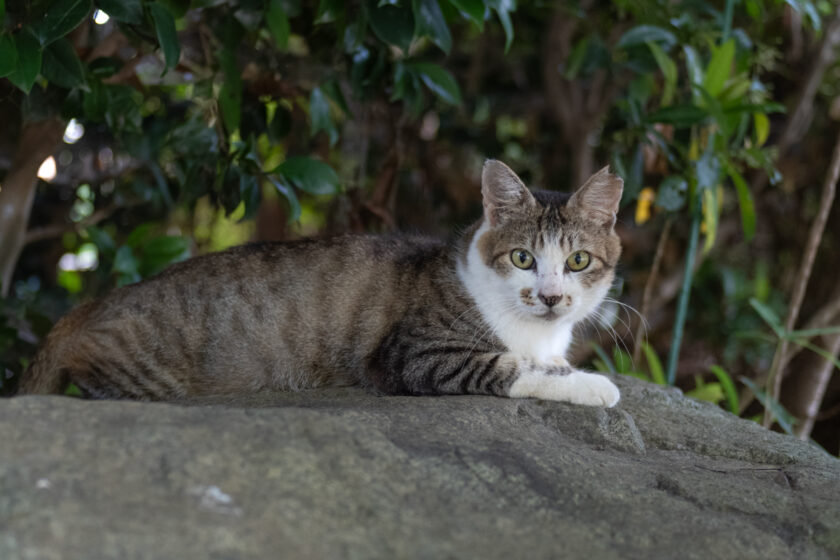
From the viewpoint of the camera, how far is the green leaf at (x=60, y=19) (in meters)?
2.59

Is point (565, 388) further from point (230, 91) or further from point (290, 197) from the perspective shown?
point (230, 91)

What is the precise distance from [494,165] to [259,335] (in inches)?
42.8

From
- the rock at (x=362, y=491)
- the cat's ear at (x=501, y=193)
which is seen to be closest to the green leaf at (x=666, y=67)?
the cat's ear at (x=501, y=193)

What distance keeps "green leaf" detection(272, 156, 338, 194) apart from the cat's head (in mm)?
624

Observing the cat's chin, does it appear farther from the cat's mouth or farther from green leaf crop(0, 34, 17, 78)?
green leaf crop(0, 34, 17, 78)

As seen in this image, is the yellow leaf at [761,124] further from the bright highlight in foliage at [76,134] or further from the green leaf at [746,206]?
the bright highlight in foliage at [76,134]

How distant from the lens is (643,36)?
3910 millimetres

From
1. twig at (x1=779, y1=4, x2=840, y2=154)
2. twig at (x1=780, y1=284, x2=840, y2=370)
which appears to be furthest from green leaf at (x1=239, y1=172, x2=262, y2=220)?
twig at (x1=779, y1=4, x2=840, y2=154)

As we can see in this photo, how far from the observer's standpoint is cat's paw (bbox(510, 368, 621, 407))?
2863 millimetres

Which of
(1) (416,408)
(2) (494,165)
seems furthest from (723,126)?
(1) (416,408)

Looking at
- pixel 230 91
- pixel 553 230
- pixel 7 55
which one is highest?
pixel 7 55

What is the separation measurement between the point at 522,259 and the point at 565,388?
0.53 m

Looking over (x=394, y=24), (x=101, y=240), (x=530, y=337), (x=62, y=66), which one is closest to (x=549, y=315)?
(x=530, y=337)

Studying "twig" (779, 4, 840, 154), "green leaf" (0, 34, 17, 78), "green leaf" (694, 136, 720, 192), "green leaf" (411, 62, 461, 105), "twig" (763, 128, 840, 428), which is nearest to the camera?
"green leaf" (0, 34, 17, 78)
